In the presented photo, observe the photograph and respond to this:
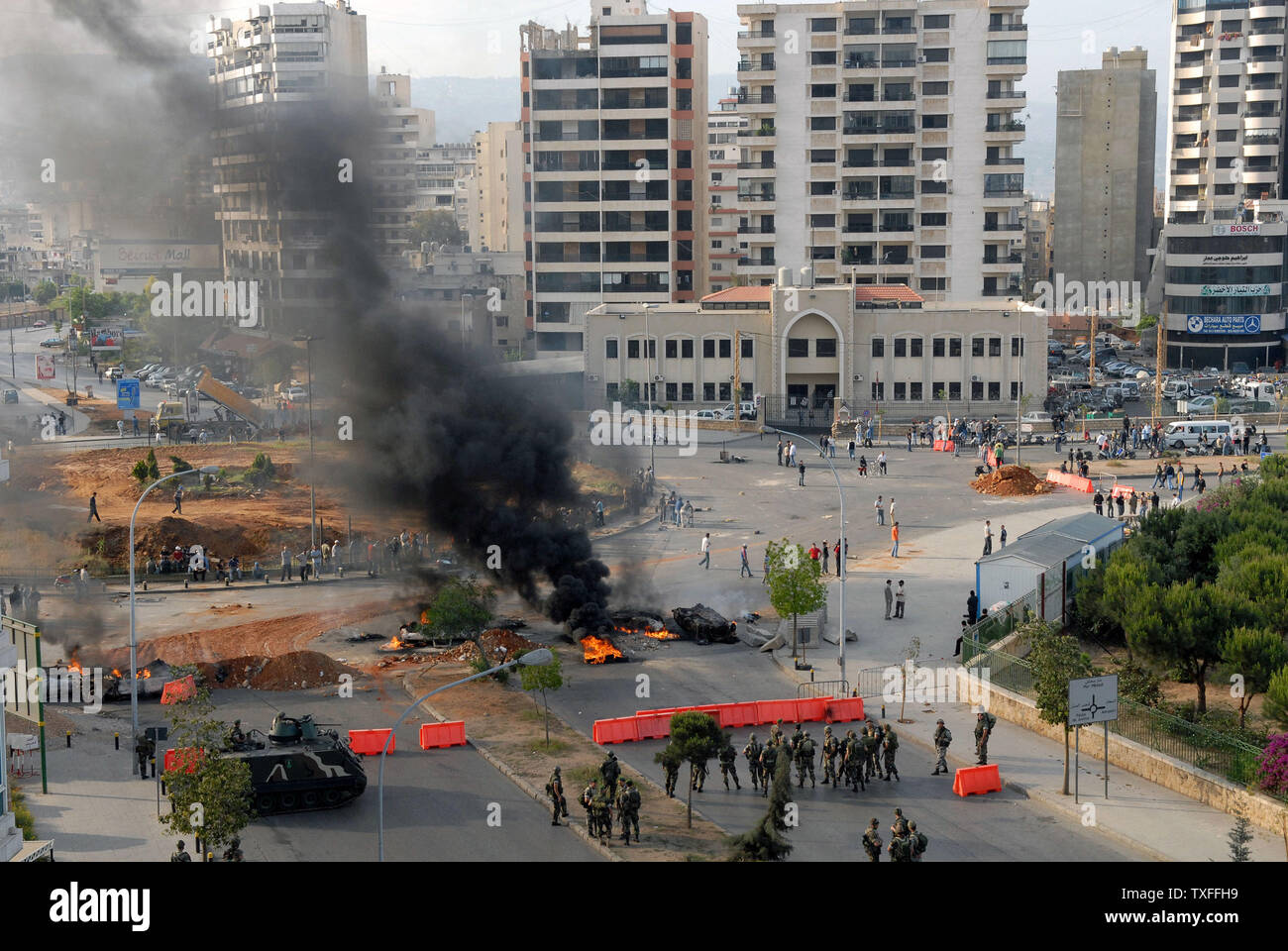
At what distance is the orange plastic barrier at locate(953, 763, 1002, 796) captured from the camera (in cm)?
2728

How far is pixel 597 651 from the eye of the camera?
3653 centimetres

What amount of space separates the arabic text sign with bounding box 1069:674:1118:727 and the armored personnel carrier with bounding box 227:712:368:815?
1314 centimetres

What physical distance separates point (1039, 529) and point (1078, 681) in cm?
1608

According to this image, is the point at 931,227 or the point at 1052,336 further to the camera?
the point at 1052,336

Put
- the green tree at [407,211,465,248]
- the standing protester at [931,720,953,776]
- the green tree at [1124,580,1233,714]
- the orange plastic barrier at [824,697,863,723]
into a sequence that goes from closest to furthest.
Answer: the standing protester at [931,720,953,776] < the green tree at [1124,580,1233,714] < the orange plastic barrier at [824,697,863,723] < the green tree at [407,211,465,248]

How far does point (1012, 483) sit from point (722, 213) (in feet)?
223

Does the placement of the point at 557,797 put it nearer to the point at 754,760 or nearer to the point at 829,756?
the point at 754,760

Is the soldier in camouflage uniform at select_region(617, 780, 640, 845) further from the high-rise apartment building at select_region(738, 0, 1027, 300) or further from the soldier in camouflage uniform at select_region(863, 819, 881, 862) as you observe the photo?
the high-rise apartment building at select_region(738, 0, 1027, 300)

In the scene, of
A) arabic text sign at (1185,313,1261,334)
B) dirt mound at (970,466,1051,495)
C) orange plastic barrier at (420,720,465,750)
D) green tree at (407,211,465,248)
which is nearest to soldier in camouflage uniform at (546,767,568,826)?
orange plastic barrier at (420,720,465,750)

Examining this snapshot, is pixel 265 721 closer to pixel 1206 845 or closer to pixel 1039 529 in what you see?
pixel 1206 845

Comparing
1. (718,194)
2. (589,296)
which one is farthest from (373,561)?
(718,194)

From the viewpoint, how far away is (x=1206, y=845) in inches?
975

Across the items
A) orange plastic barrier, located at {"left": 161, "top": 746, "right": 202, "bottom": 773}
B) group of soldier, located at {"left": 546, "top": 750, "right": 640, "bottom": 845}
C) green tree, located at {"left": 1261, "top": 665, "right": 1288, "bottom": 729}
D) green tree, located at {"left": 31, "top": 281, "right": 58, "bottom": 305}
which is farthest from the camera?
green tree, located at {"left": 31, "top": 281, "right": 58, "bottom": 305}

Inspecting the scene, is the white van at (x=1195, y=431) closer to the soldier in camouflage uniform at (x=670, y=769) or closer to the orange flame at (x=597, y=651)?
the orange flame at (x=597, y=651)
